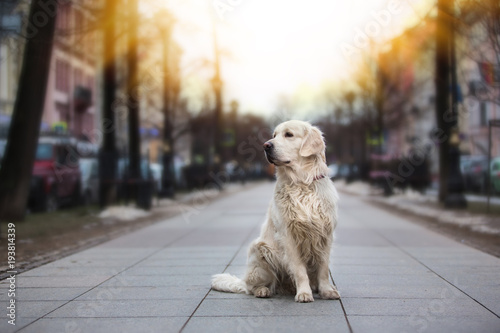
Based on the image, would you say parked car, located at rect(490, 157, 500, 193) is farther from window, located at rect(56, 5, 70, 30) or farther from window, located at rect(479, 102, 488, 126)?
window, located at rect(479, 102, 488, 126)

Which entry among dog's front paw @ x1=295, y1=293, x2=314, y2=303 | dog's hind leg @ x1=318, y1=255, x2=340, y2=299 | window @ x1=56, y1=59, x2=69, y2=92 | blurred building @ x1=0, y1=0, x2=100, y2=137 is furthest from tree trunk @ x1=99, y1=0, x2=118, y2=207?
window @ x1=56, y1=59, x2=69, y2=92

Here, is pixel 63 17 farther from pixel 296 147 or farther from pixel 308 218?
pixel 308 218

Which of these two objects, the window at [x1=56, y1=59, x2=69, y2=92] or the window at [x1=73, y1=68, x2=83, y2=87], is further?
the window at [x1=73, y1=68, x2=83, y2=87]

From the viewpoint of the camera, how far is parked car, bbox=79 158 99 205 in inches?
869

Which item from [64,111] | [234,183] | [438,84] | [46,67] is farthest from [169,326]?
[234,183]

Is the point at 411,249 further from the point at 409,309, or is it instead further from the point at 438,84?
the point at 438,84

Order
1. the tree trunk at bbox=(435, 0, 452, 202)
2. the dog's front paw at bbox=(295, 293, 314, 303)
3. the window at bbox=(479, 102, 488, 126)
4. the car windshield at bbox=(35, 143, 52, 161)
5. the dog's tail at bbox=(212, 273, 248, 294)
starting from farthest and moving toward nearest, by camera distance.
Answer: the window at bbox=(479, 102, 488, 126)
the car windshield at bbox=(35, 143, 52, 161)
the tree trunk at bbox=(435, 0, 452, 202)
the dog's tail at bbox=(212, 273, 248, 294)
the dog's front paw at bbox=(295, 293, 314, 303)

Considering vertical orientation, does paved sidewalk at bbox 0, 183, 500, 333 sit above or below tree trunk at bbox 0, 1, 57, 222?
below

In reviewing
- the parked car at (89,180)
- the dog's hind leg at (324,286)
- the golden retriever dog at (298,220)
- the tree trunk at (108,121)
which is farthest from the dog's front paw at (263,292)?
the parked car at (89,180)

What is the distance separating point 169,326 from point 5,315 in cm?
149

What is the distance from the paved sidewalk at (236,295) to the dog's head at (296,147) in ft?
4.21

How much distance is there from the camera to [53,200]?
1908 centimetres

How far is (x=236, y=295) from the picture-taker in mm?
6105

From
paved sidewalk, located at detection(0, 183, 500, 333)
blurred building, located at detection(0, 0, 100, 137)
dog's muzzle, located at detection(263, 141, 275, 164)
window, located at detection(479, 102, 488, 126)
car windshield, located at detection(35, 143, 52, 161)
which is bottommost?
paved sidewalk, located at detection(0, 183, 500, 333)
